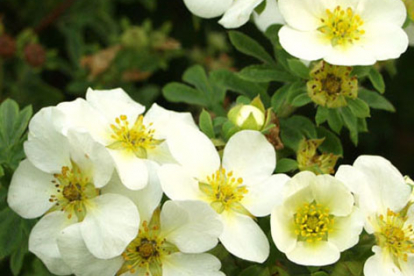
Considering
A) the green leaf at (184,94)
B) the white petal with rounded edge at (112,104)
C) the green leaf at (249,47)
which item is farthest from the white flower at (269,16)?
the white petal with rounded edge at (112,104)

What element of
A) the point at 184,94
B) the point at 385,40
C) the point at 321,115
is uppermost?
the point at 385,40

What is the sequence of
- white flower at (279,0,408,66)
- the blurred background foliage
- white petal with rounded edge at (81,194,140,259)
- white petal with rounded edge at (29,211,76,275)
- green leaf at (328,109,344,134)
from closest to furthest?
white petal with rounded edge at (81,194,140,259) → white petal with rounded edge at (29,211,76,275) → white flower at (279,0,408,66) → green leaf at (328,109,344,134) → the blurred background foliage

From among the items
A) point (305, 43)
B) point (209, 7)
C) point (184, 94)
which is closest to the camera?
point (305, 43)

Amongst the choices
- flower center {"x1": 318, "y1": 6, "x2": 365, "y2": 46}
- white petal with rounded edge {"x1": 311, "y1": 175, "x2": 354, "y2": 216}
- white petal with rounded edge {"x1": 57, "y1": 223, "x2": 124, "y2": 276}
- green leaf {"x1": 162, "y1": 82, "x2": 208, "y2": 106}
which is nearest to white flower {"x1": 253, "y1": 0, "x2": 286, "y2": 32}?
flower center {"x1": 318, "y1": 6, "x2": 365, "y2": 46}

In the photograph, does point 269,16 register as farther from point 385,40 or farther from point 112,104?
point 112,104

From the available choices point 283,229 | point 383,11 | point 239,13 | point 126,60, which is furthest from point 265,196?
point 126,60

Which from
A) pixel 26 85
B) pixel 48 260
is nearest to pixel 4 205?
pixel 48 260

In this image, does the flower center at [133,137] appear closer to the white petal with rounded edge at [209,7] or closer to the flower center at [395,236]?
the white petal with rounded edge at [209,7]

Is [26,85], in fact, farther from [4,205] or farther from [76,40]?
[4,205]

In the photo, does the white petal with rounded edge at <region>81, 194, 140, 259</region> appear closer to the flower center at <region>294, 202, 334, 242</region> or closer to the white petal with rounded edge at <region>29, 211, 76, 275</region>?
the white petal with rounded edge at <region>29, 211, 76, 275</region>
